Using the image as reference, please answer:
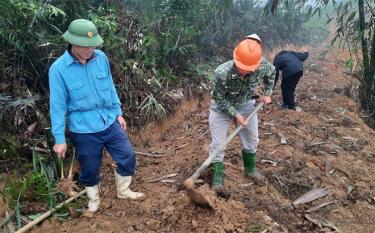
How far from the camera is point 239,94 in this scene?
4320 mm

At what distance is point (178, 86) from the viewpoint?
24.2 feet

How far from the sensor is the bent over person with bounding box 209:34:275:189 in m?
4.01

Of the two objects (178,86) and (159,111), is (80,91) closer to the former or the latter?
(159,111)

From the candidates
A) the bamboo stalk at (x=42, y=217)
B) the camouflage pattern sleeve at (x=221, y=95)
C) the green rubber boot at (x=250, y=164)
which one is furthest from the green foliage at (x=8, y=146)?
the green rubber boot at (x=250, y=164)

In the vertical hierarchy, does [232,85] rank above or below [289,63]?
above

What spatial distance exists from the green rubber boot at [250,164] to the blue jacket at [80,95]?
167 cm

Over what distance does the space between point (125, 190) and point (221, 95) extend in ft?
4.77

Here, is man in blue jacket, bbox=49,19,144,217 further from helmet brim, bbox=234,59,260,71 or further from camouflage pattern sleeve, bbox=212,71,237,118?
helmet brim, bbox=234,59,260,71

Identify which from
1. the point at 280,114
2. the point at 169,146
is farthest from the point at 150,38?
the point at 280,114

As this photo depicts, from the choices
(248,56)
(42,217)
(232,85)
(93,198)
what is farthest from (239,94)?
(42,217)

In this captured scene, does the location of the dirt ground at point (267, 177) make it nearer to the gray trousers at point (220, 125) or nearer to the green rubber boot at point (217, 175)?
the green rubber boot at point (217, 175)

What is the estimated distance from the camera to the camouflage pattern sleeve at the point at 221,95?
410 cm

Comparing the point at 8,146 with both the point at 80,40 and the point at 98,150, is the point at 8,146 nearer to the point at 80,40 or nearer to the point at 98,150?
the point at 98,150

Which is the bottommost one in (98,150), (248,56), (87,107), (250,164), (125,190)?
(125,190)
